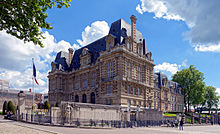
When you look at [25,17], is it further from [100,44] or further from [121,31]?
[100,44]

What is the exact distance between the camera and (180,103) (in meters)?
89.8

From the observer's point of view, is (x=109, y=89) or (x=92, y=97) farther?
(x=92, y=97)

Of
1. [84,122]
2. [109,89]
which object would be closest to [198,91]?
[109,89]

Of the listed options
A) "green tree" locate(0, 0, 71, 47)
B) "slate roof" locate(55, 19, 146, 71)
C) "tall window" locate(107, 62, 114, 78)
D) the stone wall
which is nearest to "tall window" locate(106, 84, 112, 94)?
"tall window" locate(107, 62, 114, 78)

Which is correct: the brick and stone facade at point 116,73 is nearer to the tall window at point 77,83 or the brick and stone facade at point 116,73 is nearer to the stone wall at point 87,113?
the tall window at point 77,83

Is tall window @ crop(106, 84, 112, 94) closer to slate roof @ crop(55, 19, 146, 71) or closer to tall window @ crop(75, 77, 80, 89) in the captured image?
slate roof @ crop(55, 19, 146, 71)

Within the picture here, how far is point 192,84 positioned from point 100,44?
42.7m

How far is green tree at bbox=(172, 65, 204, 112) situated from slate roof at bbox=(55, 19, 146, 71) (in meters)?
34.2

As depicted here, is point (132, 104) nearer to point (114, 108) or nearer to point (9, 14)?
point (114, 108)

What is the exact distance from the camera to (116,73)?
41.2 meters

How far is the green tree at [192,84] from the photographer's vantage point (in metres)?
73.6

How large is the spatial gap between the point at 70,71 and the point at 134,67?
23.1 meters

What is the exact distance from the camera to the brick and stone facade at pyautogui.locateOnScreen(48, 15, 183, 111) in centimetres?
4116

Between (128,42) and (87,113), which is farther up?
(128,42)
